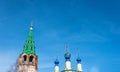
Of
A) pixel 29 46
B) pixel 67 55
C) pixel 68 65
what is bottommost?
pixel 68 65

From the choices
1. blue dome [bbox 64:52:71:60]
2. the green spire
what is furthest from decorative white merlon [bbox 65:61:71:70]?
the green spire

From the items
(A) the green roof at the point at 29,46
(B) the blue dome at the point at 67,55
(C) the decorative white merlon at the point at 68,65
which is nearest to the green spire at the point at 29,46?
(A) the green roof at the point at 29,46

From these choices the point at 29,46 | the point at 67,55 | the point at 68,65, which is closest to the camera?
the point at 68,65

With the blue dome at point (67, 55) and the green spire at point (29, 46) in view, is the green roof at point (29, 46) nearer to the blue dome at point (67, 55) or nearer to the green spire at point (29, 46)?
the green spire at point (29, 46)

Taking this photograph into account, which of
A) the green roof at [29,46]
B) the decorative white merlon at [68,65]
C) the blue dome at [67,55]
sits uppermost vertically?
the green roof at [29,46]

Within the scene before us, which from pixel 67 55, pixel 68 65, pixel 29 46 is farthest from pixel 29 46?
pixel 68 65

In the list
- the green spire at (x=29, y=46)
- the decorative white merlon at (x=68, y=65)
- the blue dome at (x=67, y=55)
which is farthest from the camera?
the green spire at (x=29, y=46)

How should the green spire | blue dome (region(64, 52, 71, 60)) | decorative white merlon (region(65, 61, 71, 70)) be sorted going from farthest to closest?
the green spire
blue dome (region(64, 52, 71, 60))
decorative white merlon (region(65, 61, 71, 70))

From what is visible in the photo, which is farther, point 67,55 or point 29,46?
point 29,46

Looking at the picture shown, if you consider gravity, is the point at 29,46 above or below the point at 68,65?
above

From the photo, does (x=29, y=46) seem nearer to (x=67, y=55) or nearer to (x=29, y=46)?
(x=29, y=46)

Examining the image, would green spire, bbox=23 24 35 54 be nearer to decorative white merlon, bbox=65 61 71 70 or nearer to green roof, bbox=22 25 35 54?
green roof, bbox=22 25 35 54

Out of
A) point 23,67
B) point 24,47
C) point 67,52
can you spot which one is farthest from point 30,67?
point 67,52

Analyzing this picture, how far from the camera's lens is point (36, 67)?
179ft
